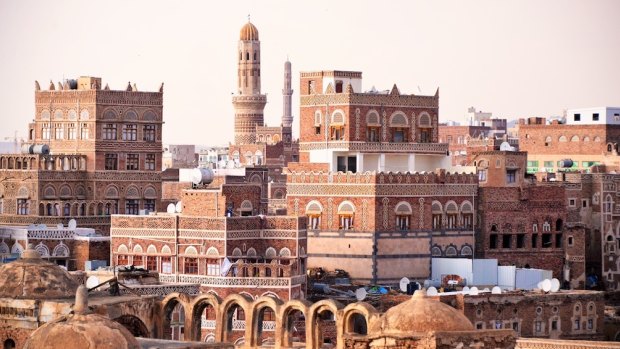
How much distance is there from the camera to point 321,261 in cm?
7806

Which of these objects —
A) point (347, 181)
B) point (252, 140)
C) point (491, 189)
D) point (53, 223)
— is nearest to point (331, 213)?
point (347, 181)

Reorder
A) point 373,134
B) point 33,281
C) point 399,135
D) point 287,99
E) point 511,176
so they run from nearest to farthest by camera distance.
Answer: point 33,281 → point 373,134 → point 399,135 → point 511,176 → point 287,99

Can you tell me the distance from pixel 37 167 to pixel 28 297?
33.0m

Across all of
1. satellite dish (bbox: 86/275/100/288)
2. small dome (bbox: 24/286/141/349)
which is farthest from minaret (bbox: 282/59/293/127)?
small dome (bbox: 24/286/141/349)

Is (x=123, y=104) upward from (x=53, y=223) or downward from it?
upward

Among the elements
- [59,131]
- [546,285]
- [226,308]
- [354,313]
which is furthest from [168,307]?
[59,131]

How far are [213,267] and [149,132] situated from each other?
18.1 meters

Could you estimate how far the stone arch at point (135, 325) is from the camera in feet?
184

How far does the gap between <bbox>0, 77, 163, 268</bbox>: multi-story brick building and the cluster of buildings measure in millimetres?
76

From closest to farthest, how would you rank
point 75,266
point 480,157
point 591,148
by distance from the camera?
point 75,266
point 480,157
point 591,148

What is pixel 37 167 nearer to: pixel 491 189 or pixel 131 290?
pixel 491 189

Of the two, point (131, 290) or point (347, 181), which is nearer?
point (131, 290)

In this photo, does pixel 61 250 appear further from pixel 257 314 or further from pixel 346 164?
pixel 257 314

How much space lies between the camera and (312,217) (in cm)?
7856
